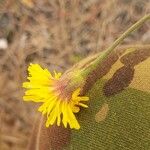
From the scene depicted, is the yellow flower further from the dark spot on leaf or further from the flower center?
the dark spot on leaf

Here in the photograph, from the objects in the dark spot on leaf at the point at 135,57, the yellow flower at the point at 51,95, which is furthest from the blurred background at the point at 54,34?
the yellow flower at the point at 51,95

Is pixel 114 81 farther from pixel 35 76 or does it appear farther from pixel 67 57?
pixel 67 57

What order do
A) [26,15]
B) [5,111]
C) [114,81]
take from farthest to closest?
[26,15] → [5,111] → [114,81]

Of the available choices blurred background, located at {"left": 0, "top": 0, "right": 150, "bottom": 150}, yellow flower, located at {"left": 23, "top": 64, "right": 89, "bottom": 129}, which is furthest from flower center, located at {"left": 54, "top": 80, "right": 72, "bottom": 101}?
blurred background, located at {"left": 0, "top": 0, "right": 150, "bottom": 150}

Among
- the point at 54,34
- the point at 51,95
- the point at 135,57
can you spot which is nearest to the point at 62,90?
the point at 51,95

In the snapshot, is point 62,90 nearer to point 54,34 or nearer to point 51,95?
point 51,95

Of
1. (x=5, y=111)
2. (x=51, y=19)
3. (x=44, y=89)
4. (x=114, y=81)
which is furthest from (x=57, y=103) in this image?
(x=51, y=19)

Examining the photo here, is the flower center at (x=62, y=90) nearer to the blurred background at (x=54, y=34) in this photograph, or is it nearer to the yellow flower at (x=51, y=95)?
the yellow flower at (x=51, y=95)
